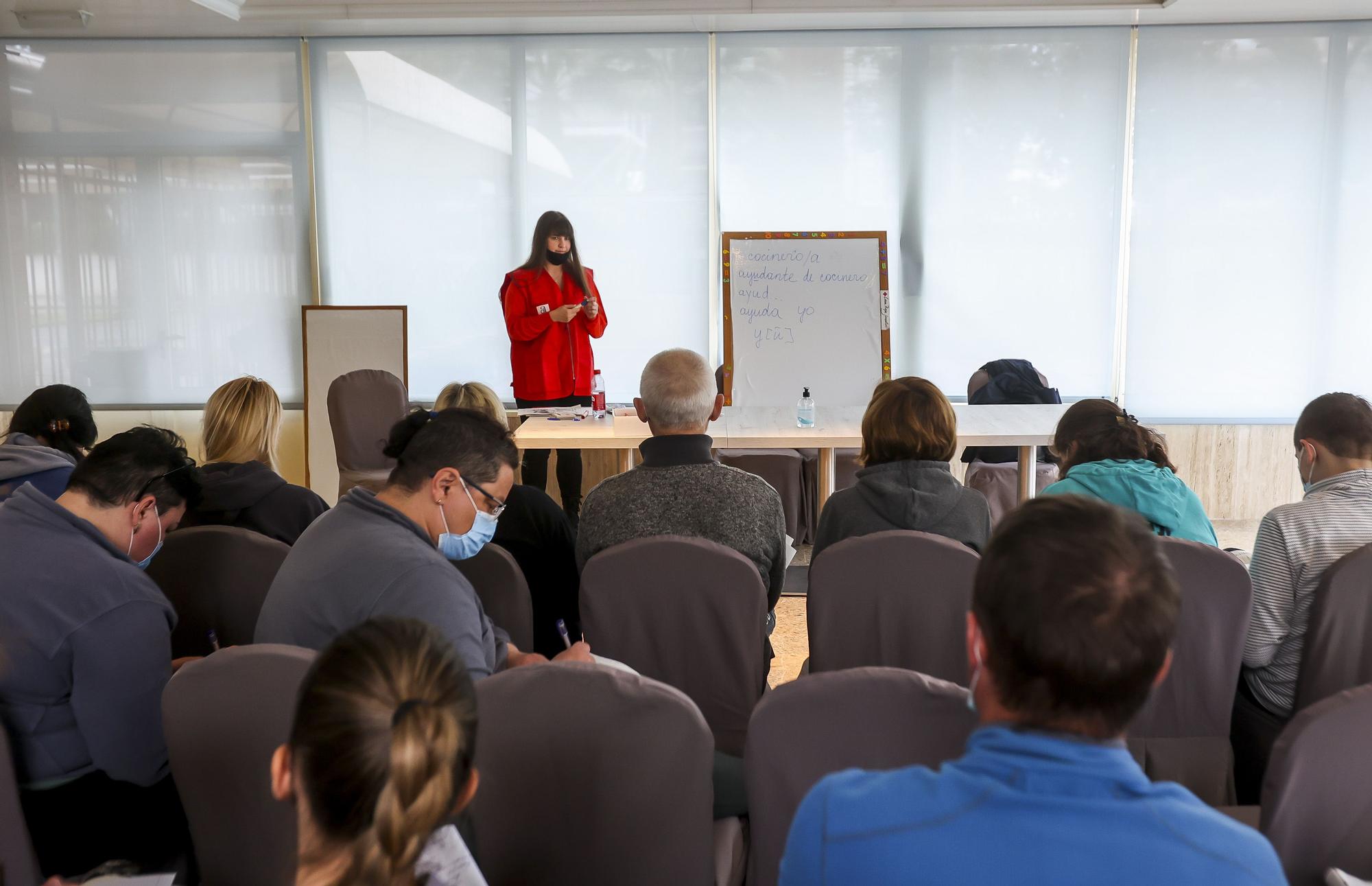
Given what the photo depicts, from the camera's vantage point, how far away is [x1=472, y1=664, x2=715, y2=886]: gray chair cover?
4.54 feet

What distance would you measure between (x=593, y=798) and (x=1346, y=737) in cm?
97

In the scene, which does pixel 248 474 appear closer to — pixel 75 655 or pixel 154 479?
pixel 154 479

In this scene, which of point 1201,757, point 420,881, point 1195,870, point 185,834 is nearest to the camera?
point 1195,870

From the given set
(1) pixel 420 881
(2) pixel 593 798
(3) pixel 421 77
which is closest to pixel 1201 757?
(2) pixel 593 798

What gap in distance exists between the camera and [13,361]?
21.5 feet

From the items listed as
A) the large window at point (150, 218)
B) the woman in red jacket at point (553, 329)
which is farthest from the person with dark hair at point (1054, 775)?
the large window at point (150, 218)

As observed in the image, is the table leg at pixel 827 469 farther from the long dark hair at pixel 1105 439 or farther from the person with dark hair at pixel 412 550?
the person with dark hair at pixel 412 550

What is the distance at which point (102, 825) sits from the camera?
5.96 ft

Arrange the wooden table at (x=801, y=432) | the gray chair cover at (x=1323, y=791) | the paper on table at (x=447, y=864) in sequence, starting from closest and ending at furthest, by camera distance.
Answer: the paper on table at (x=447, y=864), the gray chair cover at (x=1323, y=791), the wooden table at (x=801, y=432)

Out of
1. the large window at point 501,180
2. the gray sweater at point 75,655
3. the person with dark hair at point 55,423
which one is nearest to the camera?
the gray sweater at point 75,655

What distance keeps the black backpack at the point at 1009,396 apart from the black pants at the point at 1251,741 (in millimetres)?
2865

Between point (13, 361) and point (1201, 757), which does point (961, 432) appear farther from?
point (13, 361)

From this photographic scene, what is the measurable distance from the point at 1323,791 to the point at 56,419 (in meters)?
3.44

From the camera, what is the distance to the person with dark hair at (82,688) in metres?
1.69
